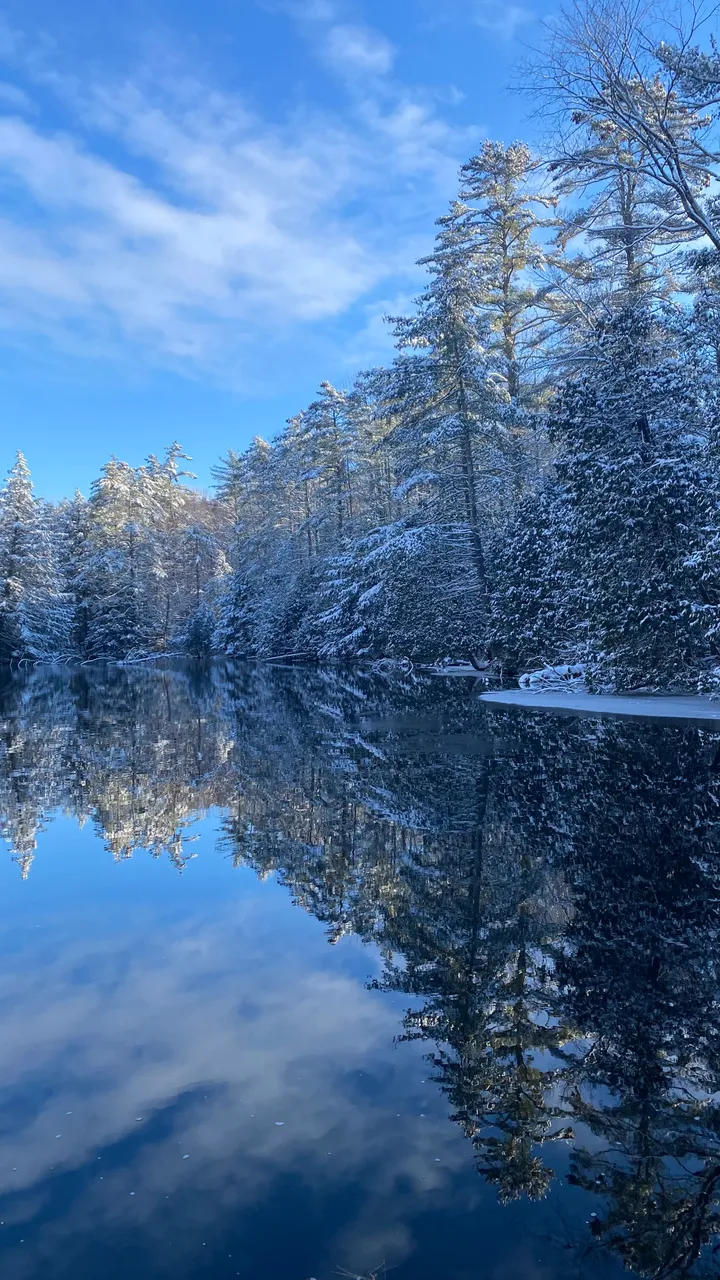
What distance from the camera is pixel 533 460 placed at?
2339 cm

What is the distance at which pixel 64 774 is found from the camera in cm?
1010

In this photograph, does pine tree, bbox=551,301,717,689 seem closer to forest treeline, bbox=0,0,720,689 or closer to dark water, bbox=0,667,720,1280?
forest treeline, bbox=0,0,720,689

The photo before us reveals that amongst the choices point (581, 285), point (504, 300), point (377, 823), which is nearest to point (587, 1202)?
point (377, 823)

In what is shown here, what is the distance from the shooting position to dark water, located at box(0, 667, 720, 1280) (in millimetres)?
2342

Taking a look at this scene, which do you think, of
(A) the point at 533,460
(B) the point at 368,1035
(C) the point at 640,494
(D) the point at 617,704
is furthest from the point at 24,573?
(B) the point at 368,1035

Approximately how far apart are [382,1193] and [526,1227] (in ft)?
1.65

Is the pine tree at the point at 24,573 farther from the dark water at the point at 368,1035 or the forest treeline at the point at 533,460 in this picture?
the dark water at the point at 368,1035

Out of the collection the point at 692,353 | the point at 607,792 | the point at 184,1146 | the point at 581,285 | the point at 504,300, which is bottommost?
the point at 184,1146

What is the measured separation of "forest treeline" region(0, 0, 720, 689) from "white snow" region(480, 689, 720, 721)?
18.6 inches

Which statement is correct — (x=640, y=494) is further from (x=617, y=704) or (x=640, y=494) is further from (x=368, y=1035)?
(x=368, y=1035)

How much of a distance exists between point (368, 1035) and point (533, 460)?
2218 centimetres

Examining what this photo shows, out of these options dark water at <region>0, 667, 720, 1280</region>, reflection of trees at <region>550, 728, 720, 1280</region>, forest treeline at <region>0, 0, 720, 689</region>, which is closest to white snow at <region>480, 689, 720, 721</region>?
forest treeline at <region>0, 0, 720, 689</region>

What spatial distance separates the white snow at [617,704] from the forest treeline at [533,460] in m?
0.47

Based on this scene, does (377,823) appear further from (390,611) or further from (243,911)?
(390,611)
